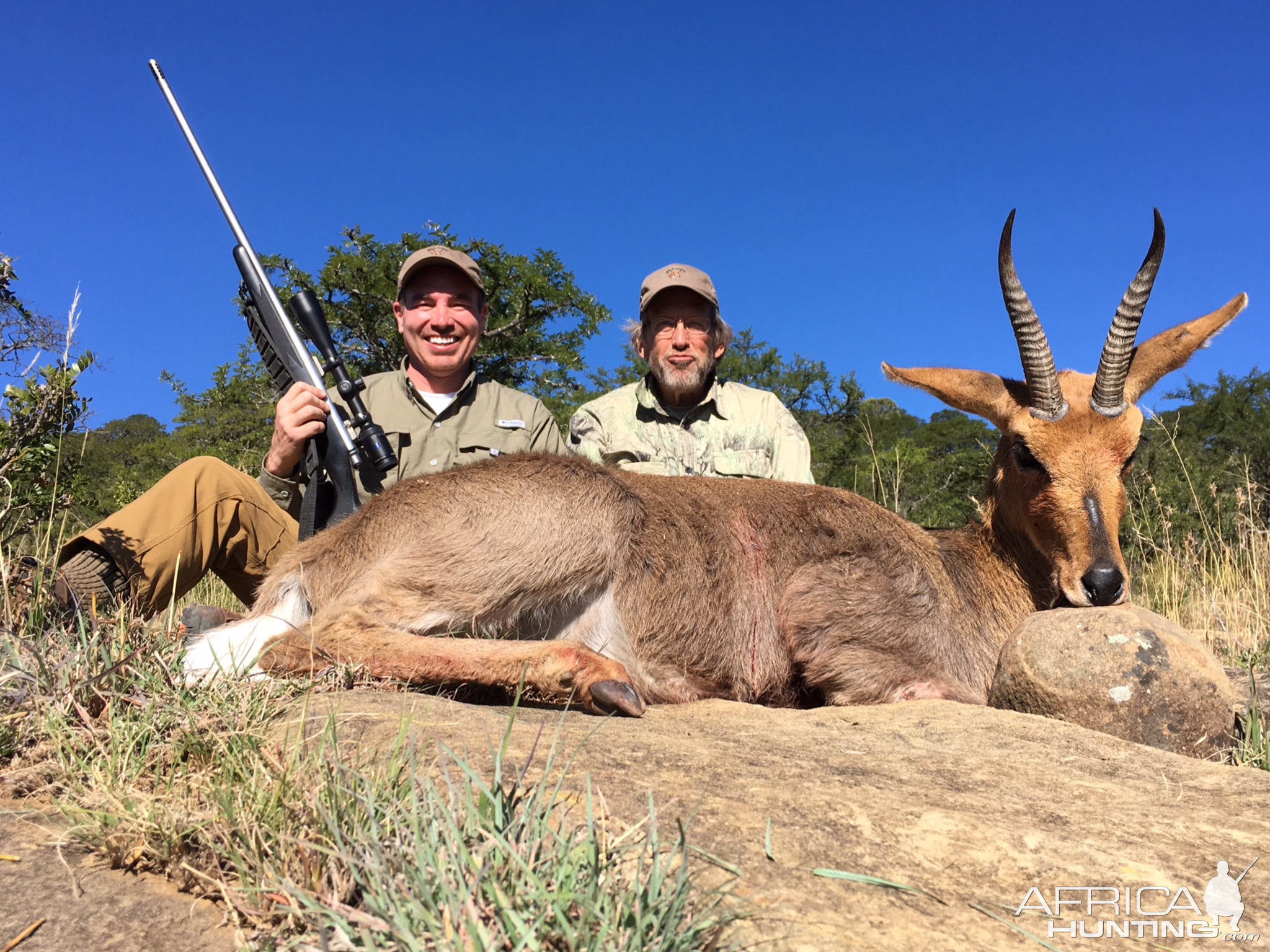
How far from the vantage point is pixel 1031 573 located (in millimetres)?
4738

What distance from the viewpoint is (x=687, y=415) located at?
7.11 meters

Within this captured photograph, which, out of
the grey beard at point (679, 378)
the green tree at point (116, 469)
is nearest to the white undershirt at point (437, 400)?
the grey beard at point (679, 378)

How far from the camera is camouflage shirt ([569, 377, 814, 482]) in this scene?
6.89 meters

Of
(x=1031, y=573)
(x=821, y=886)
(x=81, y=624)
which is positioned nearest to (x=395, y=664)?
(x=81, y=624)

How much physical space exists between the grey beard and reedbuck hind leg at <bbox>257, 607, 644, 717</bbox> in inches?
145

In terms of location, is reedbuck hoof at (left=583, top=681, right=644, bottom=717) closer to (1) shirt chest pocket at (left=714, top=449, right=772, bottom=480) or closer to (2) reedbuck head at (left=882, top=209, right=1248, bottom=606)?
(2) reedbuck head at (left=882, top=209, right=1248, bottom=606)

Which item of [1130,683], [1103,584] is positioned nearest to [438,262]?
[1103,584]

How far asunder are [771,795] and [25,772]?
A: 1.86 metres

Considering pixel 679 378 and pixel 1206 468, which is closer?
pixel 679 378

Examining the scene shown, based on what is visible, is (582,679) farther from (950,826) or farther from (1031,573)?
(1031,573)

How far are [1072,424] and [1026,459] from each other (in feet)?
0.93

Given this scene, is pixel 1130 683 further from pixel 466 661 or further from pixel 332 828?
pixel 332 828
